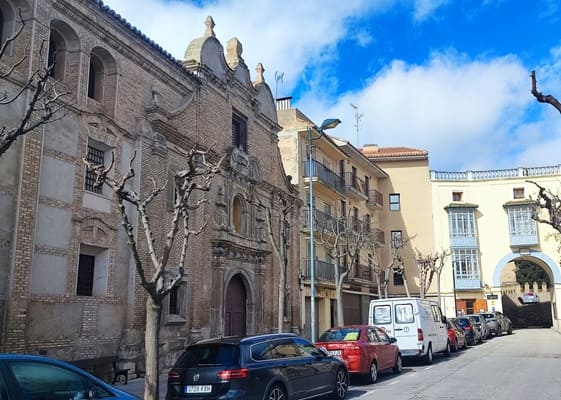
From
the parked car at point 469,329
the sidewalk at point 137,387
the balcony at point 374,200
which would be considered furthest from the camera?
the balcony at point 374,200

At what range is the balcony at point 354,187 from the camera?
3784 centimetres

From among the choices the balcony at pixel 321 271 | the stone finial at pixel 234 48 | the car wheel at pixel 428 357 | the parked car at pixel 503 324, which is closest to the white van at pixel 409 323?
the car wheel at pixel 428 357

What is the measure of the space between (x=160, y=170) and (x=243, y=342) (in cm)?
883

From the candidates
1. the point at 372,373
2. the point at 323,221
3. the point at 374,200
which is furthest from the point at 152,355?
the point at 374,200

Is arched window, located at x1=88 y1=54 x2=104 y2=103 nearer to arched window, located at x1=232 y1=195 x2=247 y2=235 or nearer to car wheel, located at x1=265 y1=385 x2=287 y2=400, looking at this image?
arched window, located at x1=232 y1=195 x2=247 y2=235

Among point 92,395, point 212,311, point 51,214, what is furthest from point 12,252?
point 212,311

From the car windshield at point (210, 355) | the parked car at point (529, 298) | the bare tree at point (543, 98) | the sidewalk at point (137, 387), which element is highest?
the bare tree at point (543, 98)

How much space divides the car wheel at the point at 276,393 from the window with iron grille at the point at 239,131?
1383 centimetres

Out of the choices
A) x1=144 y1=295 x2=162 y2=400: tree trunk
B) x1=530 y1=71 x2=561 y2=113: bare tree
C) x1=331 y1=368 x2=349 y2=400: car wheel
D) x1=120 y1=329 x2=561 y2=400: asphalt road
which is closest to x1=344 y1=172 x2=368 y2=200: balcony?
x1=120 y1=329 x2=561 y2=400: asphalt road

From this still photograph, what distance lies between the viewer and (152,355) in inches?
386

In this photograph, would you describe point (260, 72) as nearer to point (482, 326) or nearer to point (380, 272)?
point (380, 272)

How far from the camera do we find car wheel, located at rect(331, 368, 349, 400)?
12008 millimetres

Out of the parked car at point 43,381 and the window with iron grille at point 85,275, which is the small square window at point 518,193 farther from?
the parked car at point 43,381

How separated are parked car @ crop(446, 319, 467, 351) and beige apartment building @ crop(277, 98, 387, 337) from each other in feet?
16.3
